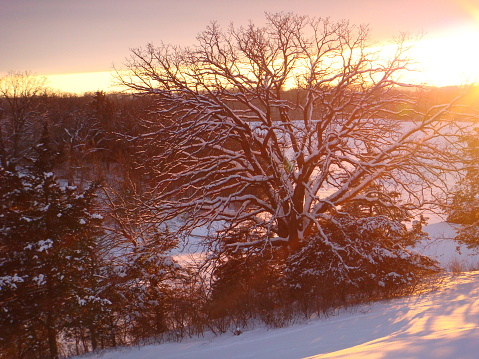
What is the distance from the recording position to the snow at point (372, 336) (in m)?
4.43

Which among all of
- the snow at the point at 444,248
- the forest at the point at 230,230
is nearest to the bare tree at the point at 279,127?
the forest at the point at 230,230

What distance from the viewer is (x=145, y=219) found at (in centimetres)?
1345

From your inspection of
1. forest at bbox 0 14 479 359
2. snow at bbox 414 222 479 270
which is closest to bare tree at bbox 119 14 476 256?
forest at bbox 0 14 479 359

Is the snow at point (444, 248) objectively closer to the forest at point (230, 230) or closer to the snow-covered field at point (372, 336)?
the forest at point (230, 230)

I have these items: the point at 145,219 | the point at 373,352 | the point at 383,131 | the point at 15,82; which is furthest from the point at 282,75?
the point at 15,82

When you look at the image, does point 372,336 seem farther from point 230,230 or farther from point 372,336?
point 230,230

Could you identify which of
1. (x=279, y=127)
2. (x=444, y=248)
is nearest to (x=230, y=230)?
(x=279, y=127)

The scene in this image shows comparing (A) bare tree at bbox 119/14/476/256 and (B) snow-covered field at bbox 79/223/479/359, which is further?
(A) bare tree at bbox 119/14/476/256

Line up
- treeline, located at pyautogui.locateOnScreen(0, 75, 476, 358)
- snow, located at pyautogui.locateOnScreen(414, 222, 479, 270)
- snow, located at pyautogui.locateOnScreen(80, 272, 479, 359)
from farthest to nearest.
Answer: snow, located at pyautogui.locateOnScreen(414, 222, 479, 270) < treeline, located at pyautogui.locateOnScreen(0, 75, 476, 358) < snow, located at pyautogui.locateOnScreen(80, 272, 479, 359)

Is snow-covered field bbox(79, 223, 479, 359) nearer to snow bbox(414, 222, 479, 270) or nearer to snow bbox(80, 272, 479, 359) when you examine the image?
snow bbox(80, 272, 479, 359)

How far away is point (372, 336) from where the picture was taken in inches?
259

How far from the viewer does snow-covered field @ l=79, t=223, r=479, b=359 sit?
14.5 feet

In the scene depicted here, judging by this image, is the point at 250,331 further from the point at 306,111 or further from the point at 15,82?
the point at 15,82

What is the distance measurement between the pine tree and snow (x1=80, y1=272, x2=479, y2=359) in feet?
7.16
